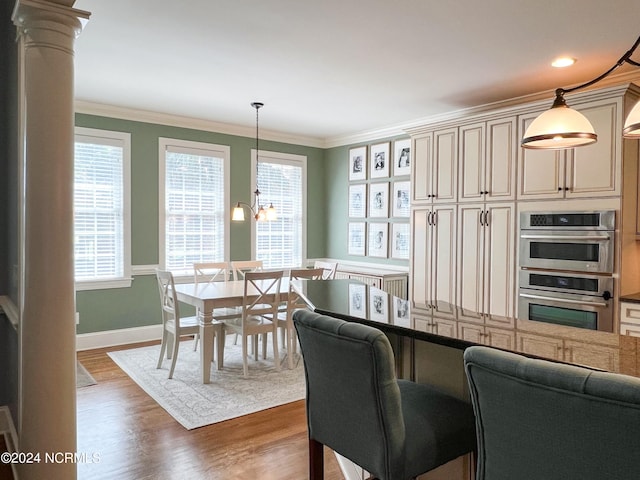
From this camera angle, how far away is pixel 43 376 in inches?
80.1

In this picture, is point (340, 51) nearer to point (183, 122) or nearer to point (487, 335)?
point (487, 335)

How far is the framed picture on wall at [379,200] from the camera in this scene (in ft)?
19.8

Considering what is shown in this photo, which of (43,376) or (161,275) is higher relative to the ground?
(161,275)

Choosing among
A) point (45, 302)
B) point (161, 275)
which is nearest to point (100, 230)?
point (161, 275)

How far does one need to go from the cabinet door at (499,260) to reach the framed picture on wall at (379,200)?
1930 mm

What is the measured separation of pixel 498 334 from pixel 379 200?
4.68m

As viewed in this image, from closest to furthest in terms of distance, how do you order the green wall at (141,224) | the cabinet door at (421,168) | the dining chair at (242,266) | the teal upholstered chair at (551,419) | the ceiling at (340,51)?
the teal upholstered chair at (551,419) → the ceiling at (340,51) → the cabinet door at (421,168) → the green wall at (141,224) → the dining chair at (242,266)

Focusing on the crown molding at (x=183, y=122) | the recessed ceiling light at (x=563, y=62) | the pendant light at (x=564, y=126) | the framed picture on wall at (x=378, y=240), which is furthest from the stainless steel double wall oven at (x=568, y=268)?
the crown molding at (x=183, y=122)

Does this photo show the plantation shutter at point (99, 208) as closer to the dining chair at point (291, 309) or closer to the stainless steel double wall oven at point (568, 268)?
the dining chair at point (291, 309)

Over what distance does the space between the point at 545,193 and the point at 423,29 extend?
69.9 inches

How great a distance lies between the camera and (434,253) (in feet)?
15.4

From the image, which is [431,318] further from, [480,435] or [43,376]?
[43,376]

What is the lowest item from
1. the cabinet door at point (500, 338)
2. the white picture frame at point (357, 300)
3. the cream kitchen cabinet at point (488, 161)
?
the cabinet door at point (500, 338)

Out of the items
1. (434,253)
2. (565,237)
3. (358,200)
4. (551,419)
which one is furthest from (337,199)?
(551,419)
